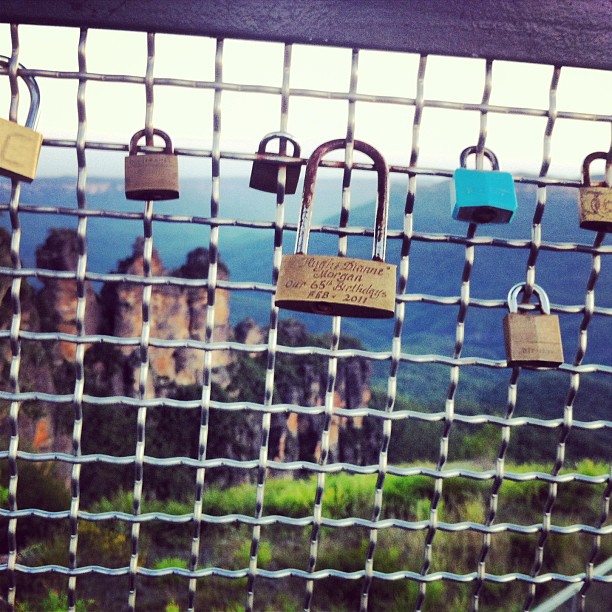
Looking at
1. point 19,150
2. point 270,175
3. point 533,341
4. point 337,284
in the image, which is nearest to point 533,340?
point 533,341

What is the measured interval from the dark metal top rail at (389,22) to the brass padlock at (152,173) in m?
0.19

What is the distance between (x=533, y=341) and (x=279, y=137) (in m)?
0.48

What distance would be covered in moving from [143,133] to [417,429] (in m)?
16.9

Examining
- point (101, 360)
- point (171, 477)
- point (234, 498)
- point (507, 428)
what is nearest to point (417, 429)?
point (234, 498)

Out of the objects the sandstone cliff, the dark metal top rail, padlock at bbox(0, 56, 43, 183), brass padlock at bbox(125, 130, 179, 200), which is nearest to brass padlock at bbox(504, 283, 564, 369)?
the dark metal top rail

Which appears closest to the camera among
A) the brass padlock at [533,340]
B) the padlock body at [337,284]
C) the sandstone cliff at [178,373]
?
the padlock body at [337,284]

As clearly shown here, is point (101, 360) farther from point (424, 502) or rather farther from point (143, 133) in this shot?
point (143, 133)

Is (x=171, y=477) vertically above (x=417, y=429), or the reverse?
(x=417, y=429)

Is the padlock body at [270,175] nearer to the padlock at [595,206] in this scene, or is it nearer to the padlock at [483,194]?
the padlock at [483,194]

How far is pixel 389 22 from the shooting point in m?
0.95

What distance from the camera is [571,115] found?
1.04 metres

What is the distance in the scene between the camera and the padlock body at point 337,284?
33.9 inches

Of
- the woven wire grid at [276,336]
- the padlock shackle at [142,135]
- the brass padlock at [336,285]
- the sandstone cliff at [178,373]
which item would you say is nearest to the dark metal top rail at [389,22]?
the woven wire grid at [276,336]

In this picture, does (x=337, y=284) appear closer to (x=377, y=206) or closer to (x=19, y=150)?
(x=377, y=206)
